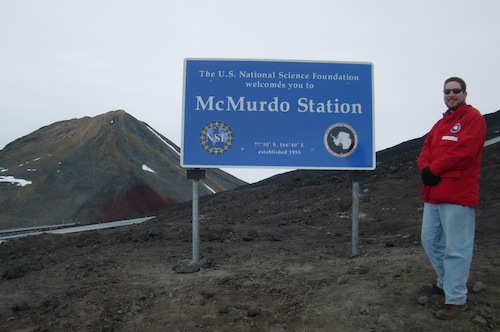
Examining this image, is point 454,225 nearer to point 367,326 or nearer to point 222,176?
point 367,326

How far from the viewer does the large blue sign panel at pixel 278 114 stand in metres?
6.25

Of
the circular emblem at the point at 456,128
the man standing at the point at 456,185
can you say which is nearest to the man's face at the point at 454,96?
the man standing at the point at 456,185

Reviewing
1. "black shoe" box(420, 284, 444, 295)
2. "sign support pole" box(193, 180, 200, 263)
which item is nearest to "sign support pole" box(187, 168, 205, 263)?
"sign support pole" box(193, 180, 200, 263)

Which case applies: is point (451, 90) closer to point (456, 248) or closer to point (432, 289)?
point (456, 248)

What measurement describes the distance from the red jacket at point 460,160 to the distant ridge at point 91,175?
35399mm

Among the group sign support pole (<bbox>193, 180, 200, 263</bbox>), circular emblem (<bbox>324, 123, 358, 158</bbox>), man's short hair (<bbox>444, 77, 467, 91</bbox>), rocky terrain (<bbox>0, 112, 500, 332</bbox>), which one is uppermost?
man's short hair (<bbox>444, 77, 467, 91</bbox>)

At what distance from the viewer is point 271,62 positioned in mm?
6395

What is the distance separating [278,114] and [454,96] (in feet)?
9.09

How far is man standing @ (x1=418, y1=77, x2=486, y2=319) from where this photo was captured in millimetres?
3758

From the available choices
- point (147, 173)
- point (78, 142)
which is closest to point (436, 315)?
point (147, 173)

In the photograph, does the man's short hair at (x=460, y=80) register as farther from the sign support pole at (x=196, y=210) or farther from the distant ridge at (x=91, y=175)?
the distant ridge at (x=91, y=175)

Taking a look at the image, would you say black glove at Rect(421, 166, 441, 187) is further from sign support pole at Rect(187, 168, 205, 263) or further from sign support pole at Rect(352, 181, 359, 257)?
sign support pole at Rect(187, 168, 205, 263)

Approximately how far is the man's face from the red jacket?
0.18 feet

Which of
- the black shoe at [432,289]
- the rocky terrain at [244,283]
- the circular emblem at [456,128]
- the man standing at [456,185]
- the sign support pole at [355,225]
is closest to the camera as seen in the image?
the man standing at [456,185]
